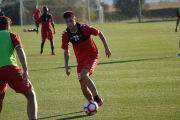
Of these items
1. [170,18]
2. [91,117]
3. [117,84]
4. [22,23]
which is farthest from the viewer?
[170,18]

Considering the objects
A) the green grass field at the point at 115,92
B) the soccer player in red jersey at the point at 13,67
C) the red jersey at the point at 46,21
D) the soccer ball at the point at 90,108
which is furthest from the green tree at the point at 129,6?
the soccer player in red jersey at the point at 13,67

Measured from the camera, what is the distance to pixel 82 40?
7.72 metres

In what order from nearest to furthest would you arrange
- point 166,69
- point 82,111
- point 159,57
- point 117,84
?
1. point 82,111
2. point 117,84
3. point 166,69
4. point 159,57

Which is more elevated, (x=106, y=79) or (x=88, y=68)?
(x=88, y=68)

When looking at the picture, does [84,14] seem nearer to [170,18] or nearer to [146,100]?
[170,18]

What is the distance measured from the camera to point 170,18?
4925 cm

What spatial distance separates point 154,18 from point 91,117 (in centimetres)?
4528

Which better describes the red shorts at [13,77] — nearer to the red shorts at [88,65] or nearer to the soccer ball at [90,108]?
the soccer ball at [90,108]

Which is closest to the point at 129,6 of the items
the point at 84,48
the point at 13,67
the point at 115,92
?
the point at 115,92

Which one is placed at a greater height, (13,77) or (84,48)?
(84,48)

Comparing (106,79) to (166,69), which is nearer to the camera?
(106,79)

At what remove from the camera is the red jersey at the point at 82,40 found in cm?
767

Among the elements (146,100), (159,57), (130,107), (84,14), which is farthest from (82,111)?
(84,14)

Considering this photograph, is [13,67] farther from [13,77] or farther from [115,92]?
[115,92]
